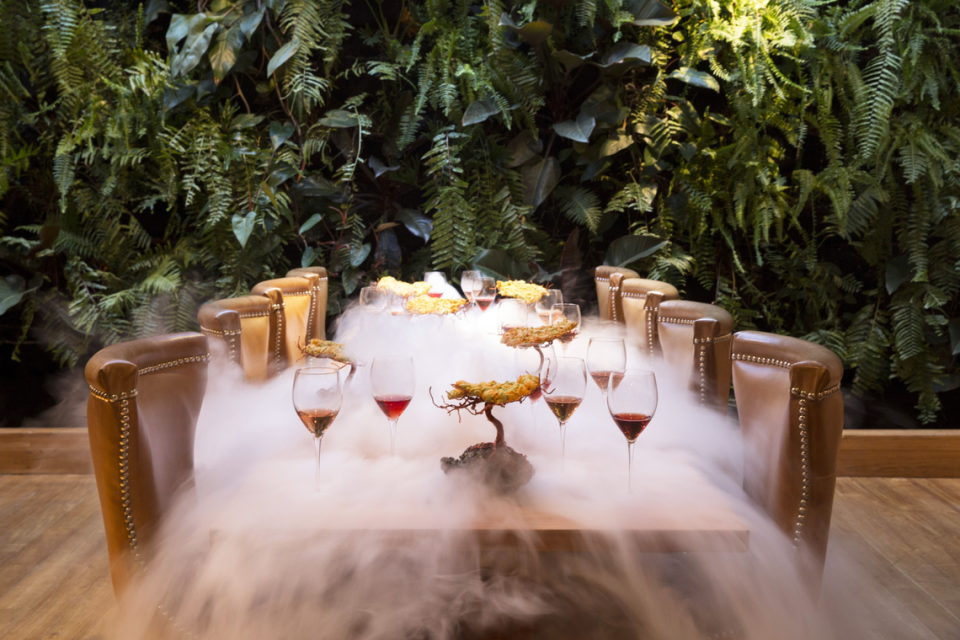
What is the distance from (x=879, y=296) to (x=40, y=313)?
3.86 metres

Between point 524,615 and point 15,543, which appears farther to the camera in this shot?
point 15,543

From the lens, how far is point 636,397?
37.3 inches

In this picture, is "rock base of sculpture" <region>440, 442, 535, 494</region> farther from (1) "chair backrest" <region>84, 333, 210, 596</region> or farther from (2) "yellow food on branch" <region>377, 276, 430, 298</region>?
(2) "yellow food on branch" <region>377, 276, 430, 298</region>

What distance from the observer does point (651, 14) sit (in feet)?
9.39

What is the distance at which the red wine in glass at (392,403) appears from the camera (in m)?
1.00

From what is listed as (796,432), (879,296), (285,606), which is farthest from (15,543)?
(879,296)

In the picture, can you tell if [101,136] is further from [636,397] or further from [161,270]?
[636,397]

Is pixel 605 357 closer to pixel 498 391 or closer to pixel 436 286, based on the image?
pixel 498 391

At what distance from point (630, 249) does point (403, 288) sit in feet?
4.40

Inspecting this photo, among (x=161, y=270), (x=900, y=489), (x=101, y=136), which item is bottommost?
(x=900, y=489)

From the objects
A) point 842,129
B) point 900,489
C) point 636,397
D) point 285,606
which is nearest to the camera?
point 285,606

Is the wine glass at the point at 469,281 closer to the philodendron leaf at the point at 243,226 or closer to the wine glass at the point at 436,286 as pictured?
the wine glass at the point at 436,286

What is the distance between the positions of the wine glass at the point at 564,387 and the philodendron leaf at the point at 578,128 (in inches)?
78.1

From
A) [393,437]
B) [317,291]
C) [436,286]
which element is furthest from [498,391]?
[317,291]
